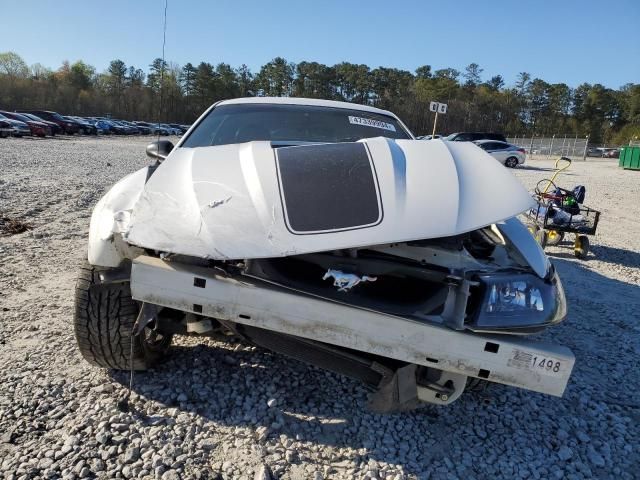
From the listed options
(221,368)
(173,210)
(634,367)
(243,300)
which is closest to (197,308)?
(243,300)

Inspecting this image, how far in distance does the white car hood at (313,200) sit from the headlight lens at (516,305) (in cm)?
28

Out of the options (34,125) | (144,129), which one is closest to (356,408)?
(34,125)

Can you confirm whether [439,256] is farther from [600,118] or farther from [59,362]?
[600,118]

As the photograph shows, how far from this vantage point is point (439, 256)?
6.63 feet

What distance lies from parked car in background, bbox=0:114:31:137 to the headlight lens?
2967 centimetres

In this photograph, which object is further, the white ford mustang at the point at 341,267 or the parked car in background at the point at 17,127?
the parked car in background at the point at 17,127

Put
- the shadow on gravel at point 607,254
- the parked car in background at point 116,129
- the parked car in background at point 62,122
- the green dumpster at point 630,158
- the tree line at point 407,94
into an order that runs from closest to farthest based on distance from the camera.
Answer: the shadow on gravel at point 607,254 < the green dumpster at point 630,158 < the parked car in background at point 62,122 < the parked car in background at point 116,129 < the tree line at point 407,94

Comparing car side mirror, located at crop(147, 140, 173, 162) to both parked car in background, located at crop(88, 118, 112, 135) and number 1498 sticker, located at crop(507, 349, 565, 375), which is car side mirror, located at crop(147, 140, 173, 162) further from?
parked car in background, located at crop(88, 118, 112, 135)

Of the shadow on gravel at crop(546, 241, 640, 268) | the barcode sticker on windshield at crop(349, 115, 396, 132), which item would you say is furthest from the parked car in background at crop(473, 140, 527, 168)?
the barcode sticker on windshield at crop(349, 115, 396, 132)

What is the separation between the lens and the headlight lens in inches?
71.3

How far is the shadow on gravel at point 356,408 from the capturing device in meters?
2.15

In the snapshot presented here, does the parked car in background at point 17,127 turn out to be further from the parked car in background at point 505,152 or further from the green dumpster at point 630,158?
the green dumpster at point 630,158

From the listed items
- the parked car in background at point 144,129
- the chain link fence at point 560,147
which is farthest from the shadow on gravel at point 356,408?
the parked car in background at point 144,129

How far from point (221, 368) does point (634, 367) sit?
2853 millimetres
